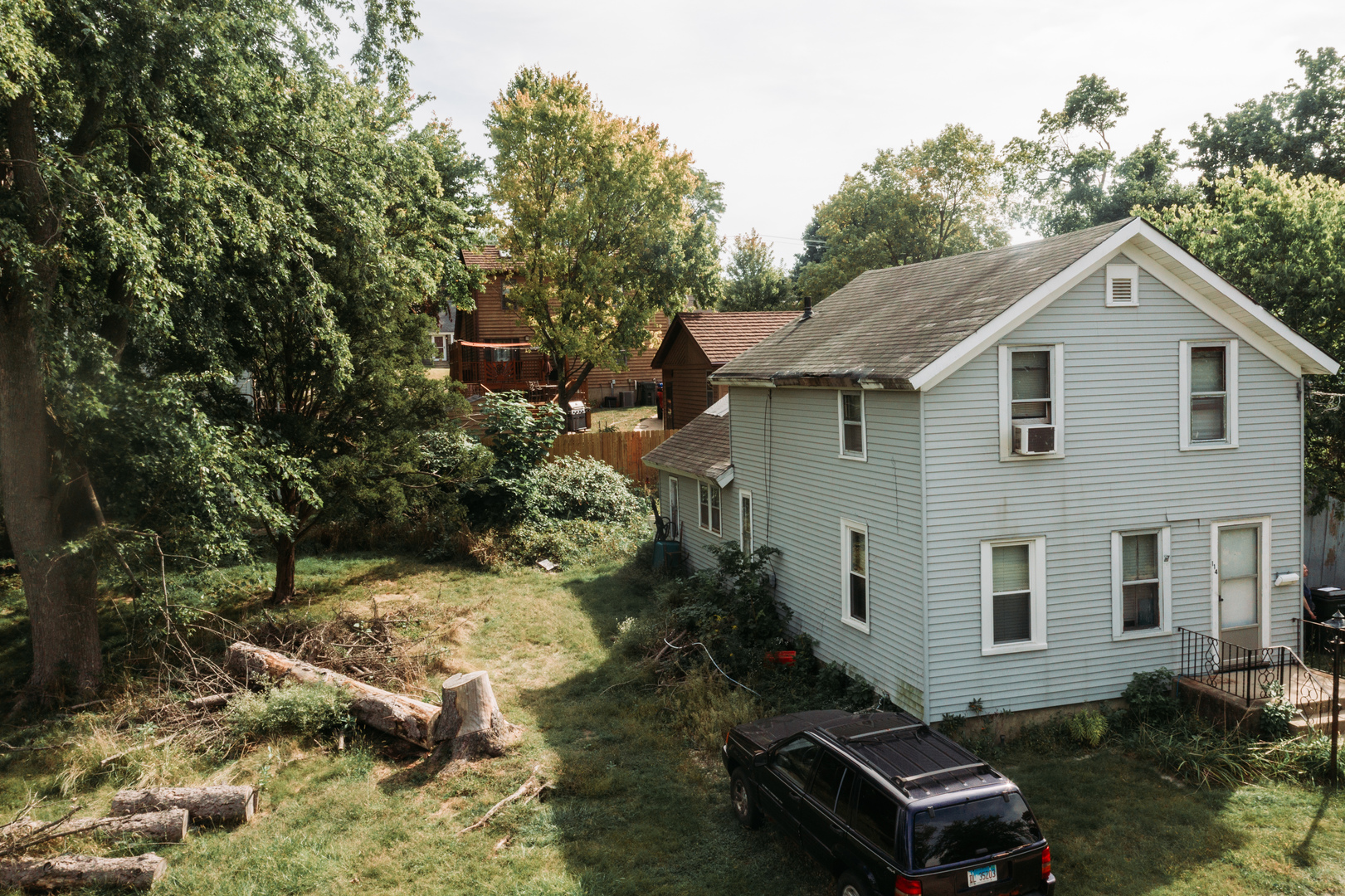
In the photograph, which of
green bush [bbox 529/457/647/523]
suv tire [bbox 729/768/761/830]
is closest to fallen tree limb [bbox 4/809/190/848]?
suv tire [bbox 729/768/761/830]

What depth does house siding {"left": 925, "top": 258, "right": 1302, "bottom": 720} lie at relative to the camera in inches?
452

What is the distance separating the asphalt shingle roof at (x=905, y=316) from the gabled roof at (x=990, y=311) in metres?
0.03

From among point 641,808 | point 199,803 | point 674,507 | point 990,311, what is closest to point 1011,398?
point 990,311

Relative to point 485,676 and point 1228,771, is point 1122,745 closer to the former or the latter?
point 1228,771

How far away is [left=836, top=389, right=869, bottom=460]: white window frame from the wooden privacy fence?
53.2 ft

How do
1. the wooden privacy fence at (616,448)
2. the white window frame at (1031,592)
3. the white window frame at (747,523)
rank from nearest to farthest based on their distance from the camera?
the white window frame at (1031,592) → the white window frame at (747,523) → the wooden privacy fence at (616,448)

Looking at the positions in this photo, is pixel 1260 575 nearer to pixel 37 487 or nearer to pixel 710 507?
pixel 710 507

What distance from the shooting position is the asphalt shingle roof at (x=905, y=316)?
1170cm

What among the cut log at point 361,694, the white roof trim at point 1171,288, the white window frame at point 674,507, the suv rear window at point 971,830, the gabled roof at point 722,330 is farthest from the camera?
the gabled roof at point 722,330

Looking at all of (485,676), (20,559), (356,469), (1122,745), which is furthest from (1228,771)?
(20,559)

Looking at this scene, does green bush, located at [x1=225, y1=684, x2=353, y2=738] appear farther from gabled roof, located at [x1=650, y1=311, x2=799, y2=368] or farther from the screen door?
gabled roof, located at [x1=650, y1=311, x2=799, y2=368]

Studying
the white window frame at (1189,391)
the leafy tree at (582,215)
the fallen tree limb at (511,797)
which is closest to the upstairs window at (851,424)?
the white window frame at (1189,391)

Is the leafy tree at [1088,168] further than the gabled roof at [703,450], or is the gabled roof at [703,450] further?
the leafy tree at [1088,168]

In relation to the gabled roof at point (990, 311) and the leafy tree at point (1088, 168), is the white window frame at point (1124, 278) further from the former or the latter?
the leafy tree at point (1088, 168)
